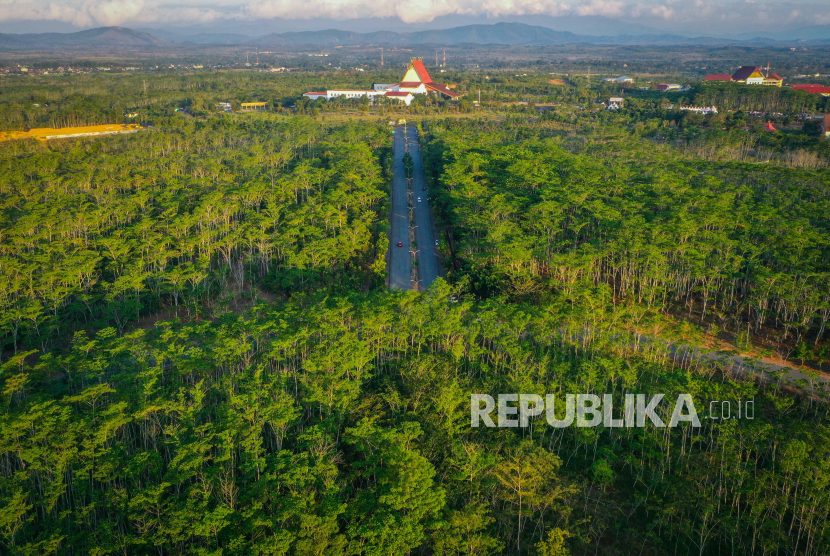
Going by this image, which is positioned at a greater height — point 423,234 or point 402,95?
point 402,95

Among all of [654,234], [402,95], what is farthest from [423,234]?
[402,95]

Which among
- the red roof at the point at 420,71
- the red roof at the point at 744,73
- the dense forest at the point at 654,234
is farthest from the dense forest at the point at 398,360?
the red roof at the point at 744,73

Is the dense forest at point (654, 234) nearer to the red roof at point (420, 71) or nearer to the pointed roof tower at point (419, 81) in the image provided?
the pointed roof tower at point (419, 81)

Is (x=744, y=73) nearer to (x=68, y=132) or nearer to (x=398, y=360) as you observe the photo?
(x=68, y=132)

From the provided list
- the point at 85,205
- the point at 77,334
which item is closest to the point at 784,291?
the point at 77,334

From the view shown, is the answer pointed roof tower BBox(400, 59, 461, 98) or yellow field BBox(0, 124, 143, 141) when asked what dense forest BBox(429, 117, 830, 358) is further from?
pointed roof tower BBox(400, 59, 461, 98)

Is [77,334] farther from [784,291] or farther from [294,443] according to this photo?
[784,291]

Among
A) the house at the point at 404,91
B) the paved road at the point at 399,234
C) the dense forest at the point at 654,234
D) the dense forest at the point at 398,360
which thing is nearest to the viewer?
the dense forest at the point at 398,360
